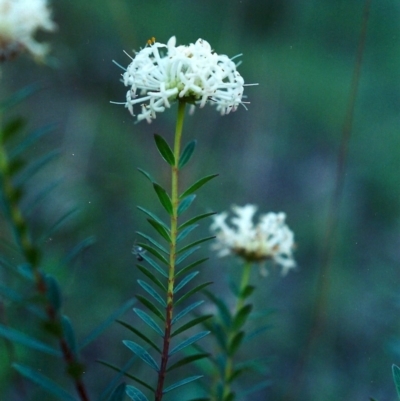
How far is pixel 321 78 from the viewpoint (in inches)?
244

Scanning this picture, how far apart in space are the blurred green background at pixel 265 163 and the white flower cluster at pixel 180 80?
1.39 m

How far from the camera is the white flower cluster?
51.6 inches

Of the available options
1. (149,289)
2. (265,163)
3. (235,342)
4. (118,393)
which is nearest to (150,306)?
(149,289)

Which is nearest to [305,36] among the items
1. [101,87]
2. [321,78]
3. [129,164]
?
[321,78]

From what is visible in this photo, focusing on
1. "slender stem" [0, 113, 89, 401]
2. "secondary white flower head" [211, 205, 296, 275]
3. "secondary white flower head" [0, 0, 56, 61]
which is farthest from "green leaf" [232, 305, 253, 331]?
"secondary white flower head" [0, 0, 56, 61]

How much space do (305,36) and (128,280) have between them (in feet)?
13.4

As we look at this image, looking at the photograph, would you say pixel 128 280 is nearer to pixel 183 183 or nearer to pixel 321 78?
pixel 183 183

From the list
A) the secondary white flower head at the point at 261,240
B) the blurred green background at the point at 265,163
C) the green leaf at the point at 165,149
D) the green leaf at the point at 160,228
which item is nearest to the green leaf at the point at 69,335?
the green leaf at the point at 160,228

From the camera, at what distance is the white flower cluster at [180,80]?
4.30 ft

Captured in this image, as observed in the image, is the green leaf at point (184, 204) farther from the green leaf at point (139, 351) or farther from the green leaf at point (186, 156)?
the green leaf at point (139, 351)

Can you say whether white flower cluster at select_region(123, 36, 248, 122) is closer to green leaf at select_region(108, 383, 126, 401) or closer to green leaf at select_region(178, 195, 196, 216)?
green leaf at select_region(178, 195, 196, 216)

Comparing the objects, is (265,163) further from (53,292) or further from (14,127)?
(53,292)

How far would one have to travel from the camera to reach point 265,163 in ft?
18.7

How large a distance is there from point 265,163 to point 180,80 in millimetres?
4401
